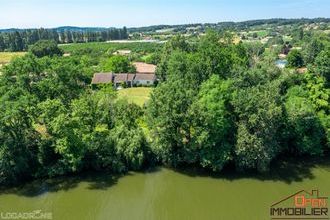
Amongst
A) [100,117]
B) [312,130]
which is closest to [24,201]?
[100,117]

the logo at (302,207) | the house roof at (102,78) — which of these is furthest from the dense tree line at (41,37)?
the logo at (302,207)

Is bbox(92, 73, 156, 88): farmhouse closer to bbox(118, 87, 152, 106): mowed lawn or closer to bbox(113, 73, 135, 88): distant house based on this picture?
bbox(113, 73, 135, 88): distant house

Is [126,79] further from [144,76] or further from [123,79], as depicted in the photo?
[144,76]

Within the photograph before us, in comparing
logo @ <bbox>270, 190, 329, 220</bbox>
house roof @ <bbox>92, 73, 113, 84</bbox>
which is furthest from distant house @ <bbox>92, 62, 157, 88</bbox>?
logo @ <bbox>270, 190, 329, 220</bbox>

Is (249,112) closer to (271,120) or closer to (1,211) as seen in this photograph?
(271,120)

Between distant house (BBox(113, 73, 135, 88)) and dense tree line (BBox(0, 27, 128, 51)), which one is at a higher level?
dense tree line (BBox(0, 27, 128, 51))

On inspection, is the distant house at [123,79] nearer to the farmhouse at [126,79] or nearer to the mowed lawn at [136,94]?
the farmhouse at [126,79]
